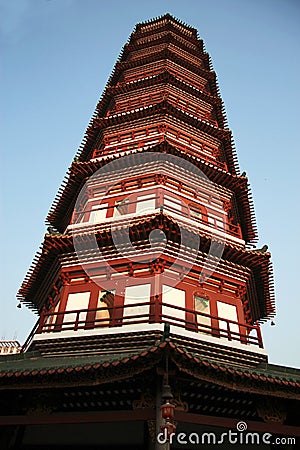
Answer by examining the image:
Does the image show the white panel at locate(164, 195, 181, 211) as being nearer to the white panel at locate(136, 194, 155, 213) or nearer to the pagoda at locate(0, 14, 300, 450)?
the pagoda at locate(0, 14, 300, 450)

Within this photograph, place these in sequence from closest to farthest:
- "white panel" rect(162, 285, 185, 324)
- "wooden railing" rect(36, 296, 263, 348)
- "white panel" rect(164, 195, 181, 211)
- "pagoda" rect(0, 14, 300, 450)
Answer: "pagoda" rect(0, 14, 300, 450)
"wooden railing" rect(36, 296, 263, 348)
"white panel" rect(162, 285, 185, 324)
"white panel" rect(164, 195, 181, 211)

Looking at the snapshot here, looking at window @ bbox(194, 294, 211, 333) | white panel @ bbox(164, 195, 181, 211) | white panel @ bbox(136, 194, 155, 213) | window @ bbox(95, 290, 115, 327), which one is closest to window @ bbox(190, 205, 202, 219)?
white panel @ bbox(164, 195, 181, 211)

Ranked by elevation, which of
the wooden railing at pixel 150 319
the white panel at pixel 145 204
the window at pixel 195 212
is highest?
the window at pixel 195 212

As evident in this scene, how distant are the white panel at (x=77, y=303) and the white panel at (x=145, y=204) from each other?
161 inches

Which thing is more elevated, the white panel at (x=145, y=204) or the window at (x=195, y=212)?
the window at (x=195, y=212)

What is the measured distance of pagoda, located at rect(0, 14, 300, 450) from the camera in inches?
378

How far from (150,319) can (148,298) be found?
0.82 metres

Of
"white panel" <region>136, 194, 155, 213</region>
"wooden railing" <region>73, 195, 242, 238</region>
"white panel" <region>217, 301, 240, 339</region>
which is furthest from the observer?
"white panel" <region>136, 194, 155, 213</region>

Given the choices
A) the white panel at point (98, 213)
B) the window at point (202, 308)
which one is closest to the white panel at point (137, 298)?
the window at point (202, 308)

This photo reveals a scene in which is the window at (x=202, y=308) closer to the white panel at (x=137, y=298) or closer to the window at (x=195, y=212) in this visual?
the white panel at (x=137, y=298)

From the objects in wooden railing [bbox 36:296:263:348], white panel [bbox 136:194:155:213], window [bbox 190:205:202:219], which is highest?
window [bbox 190:205:202:219]

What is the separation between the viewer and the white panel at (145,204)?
16656 mm

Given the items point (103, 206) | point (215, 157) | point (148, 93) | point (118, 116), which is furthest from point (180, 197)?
point (148, 93)

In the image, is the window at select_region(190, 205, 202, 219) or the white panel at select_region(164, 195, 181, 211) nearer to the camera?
the white panel at select_region(164, 195, 181, 211)
